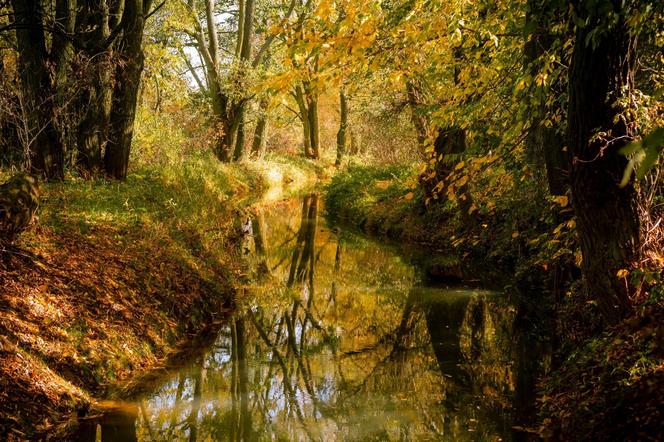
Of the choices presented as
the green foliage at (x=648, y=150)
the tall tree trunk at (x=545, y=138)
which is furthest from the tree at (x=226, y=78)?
the green foliage at (x=648, y=150)

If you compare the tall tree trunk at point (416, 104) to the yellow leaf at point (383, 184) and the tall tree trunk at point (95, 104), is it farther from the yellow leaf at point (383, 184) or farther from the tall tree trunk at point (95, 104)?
the tall tree trunk at point (95, 104)

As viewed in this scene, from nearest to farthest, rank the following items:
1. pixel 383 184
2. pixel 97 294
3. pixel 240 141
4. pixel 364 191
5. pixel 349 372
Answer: pixel 97 294
pixel 349 372
pixel 364 191
pixel 383 184
pixel 240 141

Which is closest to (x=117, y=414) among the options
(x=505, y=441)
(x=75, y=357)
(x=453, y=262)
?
(x=75, y=357)

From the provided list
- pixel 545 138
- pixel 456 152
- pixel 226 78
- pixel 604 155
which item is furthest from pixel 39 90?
pixel 226 78

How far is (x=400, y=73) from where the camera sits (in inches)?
200

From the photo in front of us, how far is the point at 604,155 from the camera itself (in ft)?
14.2

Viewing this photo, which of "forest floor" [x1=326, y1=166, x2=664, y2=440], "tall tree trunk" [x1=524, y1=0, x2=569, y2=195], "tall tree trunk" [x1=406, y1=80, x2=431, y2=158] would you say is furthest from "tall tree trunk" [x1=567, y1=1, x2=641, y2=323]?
"tall tree trunk" [x1=406, y1=80, x2=431, y2=158]

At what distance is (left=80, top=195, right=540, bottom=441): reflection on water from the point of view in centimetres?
524

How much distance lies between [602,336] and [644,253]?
88cm

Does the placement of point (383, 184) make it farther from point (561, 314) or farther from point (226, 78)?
point (561, 314)

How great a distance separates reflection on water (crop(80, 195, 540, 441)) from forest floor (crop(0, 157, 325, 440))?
1.44ft

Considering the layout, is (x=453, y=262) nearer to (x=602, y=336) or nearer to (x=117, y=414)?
(x=602, y=336)

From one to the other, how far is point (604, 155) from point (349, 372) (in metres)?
3.78

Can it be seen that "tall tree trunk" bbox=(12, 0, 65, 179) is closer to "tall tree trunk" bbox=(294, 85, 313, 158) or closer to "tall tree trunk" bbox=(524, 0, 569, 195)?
"tall tree trunk" bbox=(524, 0, 569, 195)
